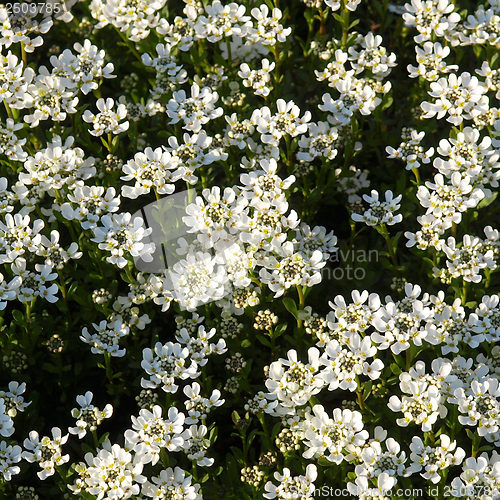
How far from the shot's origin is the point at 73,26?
27.0 feet

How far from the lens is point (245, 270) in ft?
20.4

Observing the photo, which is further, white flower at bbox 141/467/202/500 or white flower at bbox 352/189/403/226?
white flower at bbox 352/189/403/226

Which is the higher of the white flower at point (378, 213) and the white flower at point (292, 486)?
the white flower at point (378, 213)

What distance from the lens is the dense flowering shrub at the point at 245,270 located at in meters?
5.79

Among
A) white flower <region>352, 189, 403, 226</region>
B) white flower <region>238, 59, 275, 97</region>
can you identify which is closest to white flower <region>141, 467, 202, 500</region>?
white flower <region>352, 189, 403, 226</region>

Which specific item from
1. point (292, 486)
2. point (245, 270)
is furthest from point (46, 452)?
point (245, 270)

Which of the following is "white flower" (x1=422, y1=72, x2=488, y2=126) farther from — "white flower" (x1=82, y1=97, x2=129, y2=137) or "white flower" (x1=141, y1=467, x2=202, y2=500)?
"white flower" (x1=141, y1=467, x2=202, y2=500)

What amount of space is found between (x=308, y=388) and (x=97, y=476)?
1.66 metres

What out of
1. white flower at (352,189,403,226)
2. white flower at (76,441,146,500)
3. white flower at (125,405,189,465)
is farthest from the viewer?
white flower at (352,189,403,226)

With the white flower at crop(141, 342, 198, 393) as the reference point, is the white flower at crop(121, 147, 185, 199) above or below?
above

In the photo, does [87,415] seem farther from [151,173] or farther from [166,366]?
[151,173]

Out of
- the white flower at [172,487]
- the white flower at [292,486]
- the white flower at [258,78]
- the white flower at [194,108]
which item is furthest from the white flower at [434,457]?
the white flower at [258,78]

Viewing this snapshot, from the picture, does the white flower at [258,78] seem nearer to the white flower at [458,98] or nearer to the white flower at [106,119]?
the white flower at [106,119]

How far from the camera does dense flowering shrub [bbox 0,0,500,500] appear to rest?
579cm
